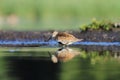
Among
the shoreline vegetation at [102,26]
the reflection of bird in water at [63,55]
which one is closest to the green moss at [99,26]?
the shoreline vegetation at [102,26]

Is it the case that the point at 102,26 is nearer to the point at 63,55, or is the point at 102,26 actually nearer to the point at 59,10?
the point at 59,10

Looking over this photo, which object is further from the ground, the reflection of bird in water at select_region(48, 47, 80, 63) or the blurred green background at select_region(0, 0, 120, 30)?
the blurred green background at select_region(0, 0, 120, 30)

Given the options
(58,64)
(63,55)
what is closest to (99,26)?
(63,55)

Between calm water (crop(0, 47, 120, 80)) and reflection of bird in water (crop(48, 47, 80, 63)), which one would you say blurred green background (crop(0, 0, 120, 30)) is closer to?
calm water (crop(0, 47, 120, 80))

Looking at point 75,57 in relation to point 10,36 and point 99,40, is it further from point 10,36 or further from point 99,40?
point 10,36

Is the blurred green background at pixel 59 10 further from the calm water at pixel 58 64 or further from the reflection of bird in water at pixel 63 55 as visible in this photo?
the reflection of bird in water at pixel 63 55

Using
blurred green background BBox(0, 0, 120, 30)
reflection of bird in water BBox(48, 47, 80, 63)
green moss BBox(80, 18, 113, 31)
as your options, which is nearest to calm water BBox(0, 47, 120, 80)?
reflection of bird in water BBox(48, 47, 80, 63)

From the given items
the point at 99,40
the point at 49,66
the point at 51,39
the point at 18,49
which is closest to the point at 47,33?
the point at 51,39
